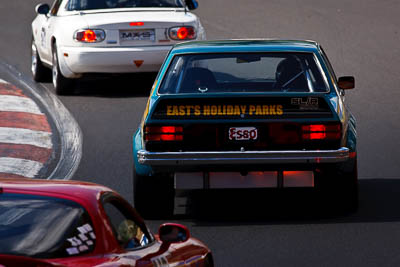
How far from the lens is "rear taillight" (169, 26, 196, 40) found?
53.7 feet

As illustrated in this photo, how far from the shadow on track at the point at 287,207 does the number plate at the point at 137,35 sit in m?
4.89

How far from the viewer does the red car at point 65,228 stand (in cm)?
495

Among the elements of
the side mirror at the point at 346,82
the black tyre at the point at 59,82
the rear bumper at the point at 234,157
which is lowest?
the black tyre at the point at 59,82

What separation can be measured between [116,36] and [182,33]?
3.02 feet

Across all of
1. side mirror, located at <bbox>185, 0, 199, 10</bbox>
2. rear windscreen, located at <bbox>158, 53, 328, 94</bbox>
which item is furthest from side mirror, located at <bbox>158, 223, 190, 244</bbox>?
side mirror, located at <bbox>185, 0, 199, 10</bbox>

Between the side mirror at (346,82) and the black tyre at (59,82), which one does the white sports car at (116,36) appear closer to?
the black tyre at (59,82)

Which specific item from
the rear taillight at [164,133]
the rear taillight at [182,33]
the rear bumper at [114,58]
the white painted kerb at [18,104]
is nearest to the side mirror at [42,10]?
the white painted kerb at [18,104]

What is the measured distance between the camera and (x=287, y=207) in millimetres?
11094

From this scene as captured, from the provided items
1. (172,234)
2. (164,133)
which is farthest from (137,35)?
(172,234)

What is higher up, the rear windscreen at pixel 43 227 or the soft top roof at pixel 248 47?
the rear windscreen at pixel 43 227

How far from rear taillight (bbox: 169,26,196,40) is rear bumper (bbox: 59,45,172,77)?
0.19 meters

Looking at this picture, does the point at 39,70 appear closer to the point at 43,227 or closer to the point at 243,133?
the point at 243,133

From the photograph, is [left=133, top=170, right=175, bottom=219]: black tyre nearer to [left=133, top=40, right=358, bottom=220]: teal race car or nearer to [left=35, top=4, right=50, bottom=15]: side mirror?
[left=133, top=40, right=358, bottom=220]: teal race car

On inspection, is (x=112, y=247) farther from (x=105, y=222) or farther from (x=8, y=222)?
(x=8, y=222)
